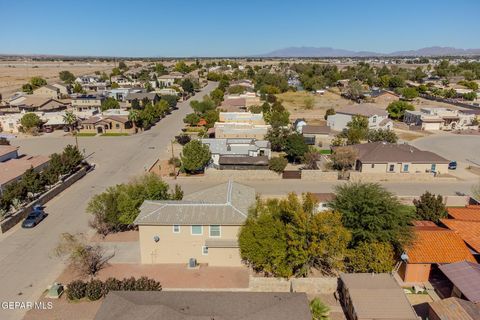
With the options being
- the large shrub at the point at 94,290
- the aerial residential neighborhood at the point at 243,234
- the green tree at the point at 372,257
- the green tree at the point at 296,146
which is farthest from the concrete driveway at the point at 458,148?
the large shrub at the point at 94,290

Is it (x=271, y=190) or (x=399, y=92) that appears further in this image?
(x=399, y=92)

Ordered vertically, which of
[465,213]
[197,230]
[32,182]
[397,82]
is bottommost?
[465,213]

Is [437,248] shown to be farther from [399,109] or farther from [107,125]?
[399,109]

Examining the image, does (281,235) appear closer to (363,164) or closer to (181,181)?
(181,181)

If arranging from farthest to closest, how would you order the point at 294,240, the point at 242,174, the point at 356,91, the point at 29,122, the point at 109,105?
the point at 356,91, the point at 109,105, the point at 29,122, the point at 242,174, the point at 294,240

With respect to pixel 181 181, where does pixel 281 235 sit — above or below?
above

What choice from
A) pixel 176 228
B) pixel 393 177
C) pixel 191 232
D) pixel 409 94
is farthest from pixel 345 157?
pixel 409 94

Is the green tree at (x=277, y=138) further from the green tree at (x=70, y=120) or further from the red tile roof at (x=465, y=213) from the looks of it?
the green tree at (x=70, y=120)

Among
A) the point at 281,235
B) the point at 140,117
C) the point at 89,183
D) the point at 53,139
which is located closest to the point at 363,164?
the point at 281,235
